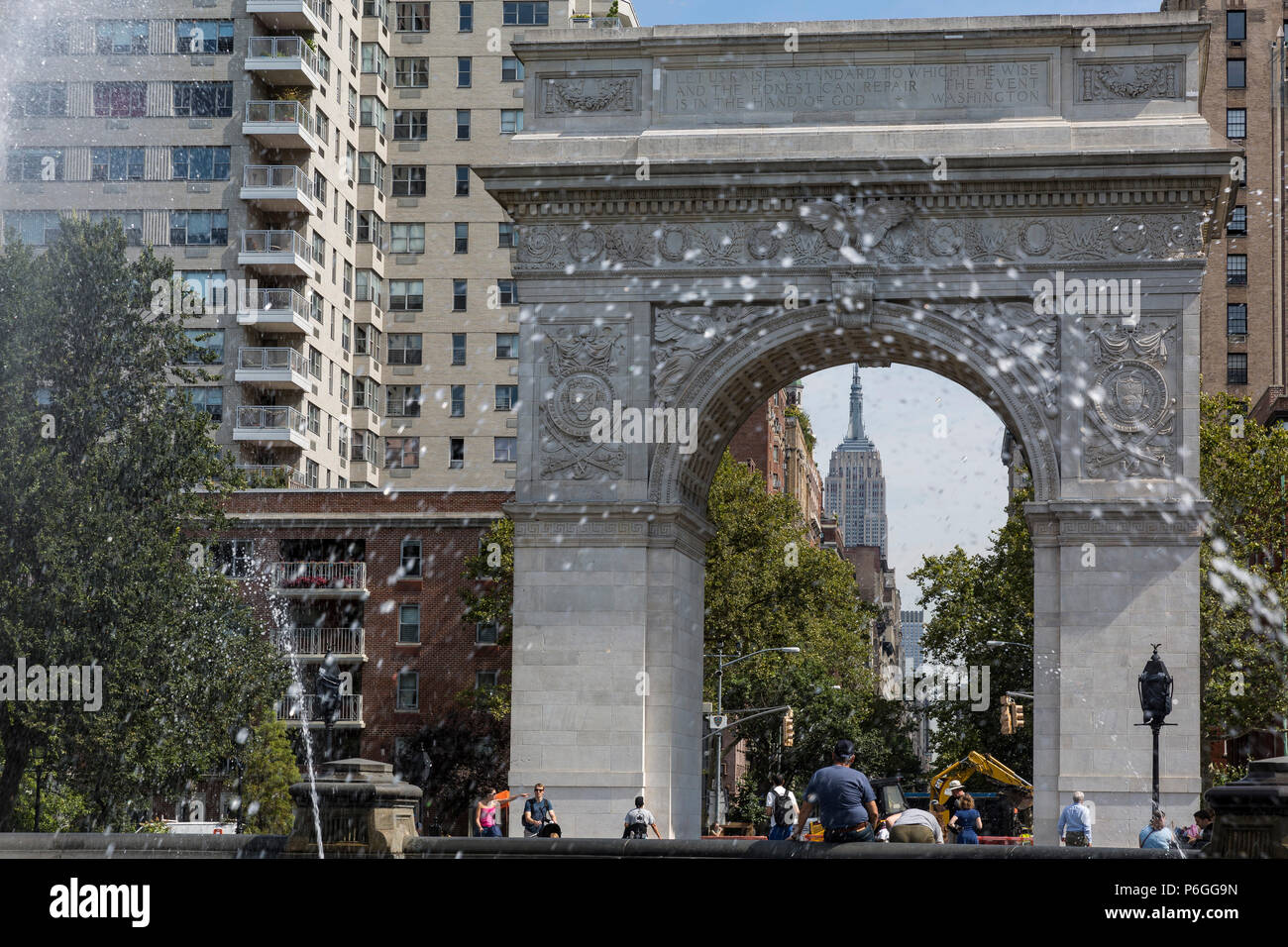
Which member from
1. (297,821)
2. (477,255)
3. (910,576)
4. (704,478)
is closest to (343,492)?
(477,255)

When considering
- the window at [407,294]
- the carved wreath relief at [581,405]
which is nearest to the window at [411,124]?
the window at [407,294]

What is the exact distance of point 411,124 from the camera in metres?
79.6

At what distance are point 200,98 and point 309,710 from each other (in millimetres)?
24968

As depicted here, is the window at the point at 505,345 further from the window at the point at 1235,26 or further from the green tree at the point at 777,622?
the window at the point at 1235,26

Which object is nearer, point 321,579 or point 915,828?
point 915,828

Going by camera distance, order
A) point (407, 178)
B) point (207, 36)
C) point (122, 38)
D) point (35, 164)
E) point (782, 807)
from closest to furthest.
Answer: point (782, 807), point (35, 164), point (207, 36), point (122, 38), point (407, 178)

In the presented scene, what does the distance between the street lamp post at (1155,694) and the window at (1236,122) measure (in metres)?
65.1

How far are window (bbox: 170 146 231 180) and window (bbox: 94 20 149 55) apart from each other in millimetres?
4503

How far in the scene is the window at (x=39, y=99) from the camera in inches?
2825

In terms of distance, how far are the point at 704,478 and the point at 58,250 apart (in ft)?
53.7

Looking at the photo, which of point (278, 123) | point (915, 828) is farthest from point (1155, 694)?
point (278, 123)

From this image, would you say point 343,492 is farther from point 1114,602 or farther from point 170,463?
point 1114,602

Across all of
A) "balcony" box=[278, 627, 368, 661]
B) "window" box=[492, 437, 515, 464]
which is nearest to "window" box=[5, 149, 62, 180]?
"window" box=[492, 437, 515, 464]

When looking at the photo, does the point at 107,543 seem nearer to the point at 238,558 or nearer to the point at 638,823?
the point at 638,823
